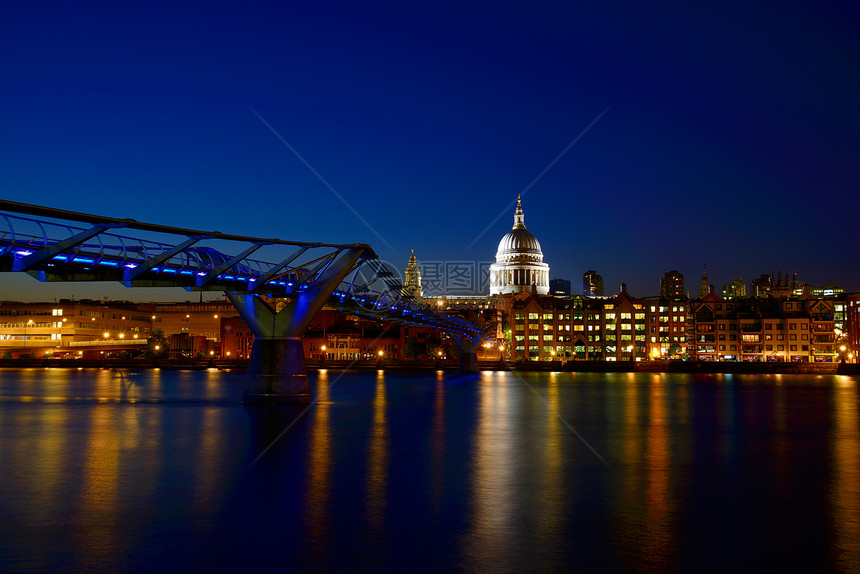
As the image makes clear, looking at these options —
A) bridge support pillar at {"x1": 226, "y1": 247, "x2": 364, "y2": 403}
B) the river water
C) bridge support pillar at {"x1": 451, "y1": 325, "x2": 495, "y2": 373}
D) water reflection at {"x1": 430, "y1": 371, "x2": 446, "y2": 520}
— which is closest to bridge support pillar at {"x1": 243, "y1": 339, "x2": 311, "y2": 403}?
bridge support pillar at {"x1": 226, "y1": 247, "x2": 364, "y2": 403}

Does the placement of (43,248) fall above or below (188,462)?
above

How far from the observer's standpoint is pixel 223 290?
47.5m

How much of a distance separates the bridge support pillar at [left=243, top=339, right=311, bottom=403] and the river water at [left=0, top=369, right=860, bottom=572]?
4.13 ft

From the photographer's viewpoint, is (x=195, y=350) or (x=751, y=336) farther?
(x=195, y=350)

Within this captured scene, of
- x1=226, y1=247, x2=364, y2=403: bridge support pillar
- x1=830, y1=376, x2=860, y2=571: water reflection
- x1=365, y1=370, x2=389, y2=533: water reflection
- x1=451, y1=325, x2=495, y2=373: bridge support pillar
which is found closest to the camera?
x1=830, y1=376, x2=860, y2=571: water reflection

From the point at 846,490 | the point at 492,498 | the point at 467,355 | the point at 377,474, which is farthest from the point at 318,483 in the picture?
the point at 467,355

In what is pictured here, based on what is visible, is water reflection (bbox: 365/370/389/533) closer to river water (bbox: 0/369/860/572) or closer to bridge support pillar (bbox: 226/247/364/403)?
river water (bbox: 0/369/860/572)

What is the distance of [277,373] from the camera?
50750mm

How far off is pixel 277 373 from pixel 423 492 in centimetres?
2750

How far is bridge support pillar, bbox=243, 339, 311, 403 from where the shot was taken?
50125mm

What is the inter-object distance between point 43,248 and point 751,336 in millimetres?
148930

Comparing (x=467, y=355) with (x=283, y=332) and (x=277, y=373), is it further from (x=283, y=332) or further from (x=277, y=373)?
(x=283, y=332)

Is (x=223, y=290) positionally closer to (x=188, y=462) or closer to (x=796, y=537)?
(x=188, y=462)

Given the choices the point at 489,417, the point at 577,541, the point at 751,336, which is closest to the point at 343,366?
the point at 751,336
